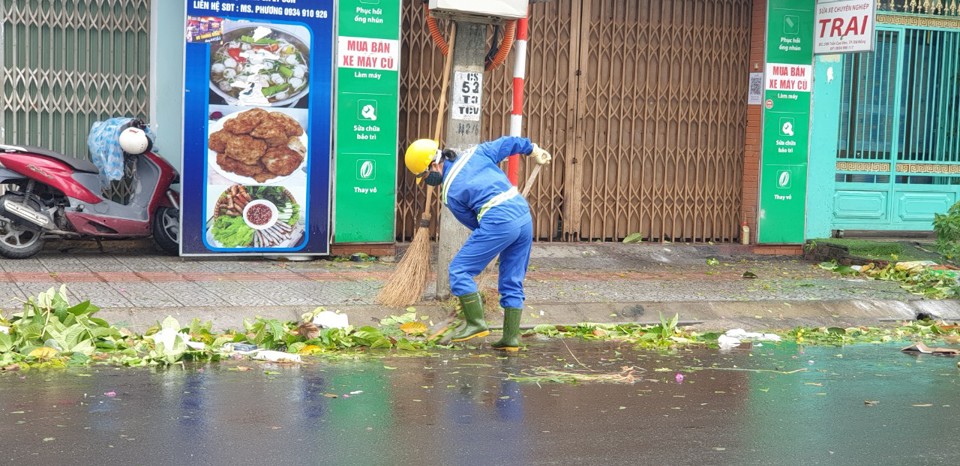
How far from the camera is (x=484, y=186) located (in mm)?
7520

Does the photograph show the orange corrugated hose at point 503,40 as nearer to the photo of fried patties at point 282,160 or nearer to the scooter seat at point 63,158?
the photo of fried patties at point 282,160

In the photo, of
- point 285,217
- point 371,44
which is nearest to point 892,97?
point 371,44

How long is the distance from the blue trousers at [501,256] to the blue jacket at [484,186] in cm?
6

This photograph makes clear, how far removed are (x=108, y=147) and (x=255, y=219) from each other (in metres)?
1.42

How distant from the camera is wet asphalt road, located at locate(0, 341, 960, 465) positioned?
4.81 m

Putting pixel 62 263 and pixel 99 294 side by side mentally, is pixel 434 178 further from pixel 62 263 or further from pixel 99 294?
pixel 62 263

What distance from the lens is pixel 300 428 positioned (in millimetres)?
5191

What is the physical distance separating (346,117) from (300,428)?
6.15 meters

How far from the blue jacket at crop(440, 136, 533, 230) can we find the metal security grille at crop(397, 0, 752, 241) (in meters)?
4.15

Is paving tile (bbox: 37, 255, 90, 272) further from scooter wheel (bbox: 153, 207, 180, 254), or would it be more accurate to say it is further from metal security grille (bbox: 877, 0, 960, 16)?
metal security grille (bbox: 877, 0, 960, 16)

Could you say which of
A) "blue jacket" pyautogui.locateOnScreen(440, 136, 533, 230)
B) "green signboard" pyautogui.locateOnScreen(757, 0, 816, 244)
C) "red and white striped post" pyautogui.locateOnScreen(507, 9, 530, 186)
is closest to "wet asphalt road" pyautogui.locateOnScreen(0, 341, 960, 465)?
"blue jacket" pyautogui.locateOnScreen(440, 136, 533, 230)

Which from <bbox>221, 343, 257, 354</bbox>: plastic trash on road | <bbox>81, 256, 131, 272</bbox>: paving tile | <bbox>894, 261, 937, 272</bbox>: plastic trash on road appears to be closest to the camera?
<bbox>221, 343, 257, 354</bbox>: plastic trash on road

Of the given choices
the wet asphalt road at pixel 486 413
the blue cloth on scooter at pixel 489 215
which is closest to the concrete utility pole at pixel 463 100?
the blue cloth on scooter at pixel 489 215

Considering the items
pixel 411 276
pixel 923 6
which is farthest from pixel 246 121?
pixel 923 6
